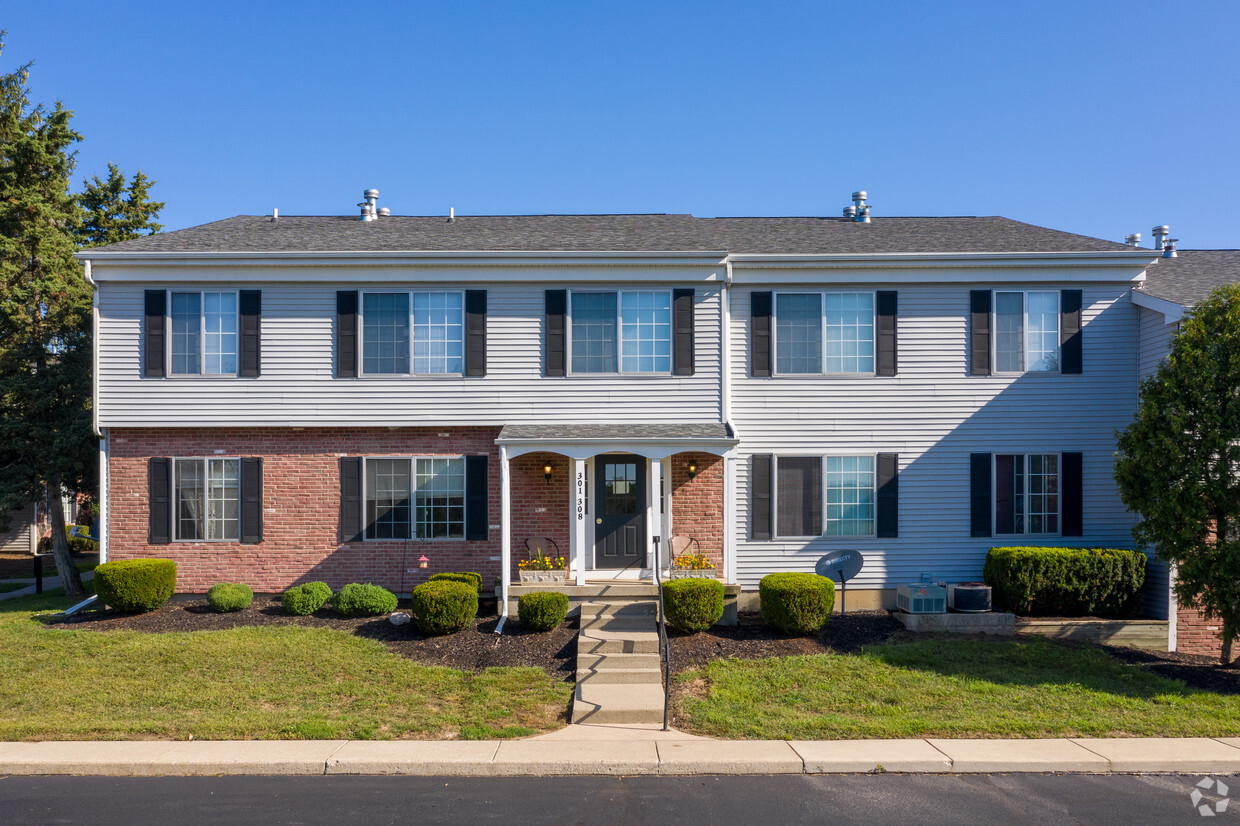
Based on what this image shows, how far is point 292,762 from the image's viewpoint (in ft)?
25.3

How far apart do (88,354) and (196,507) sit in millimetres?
6700

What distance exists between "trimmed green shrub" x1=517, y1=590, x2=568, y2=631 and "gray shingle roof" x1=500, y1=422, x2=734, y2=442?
2.57 metres

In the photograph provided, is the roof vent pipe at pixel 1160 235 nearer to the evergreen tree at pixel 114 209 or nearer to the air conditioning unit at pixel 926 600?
the air conditioning unit at pixel 926 600

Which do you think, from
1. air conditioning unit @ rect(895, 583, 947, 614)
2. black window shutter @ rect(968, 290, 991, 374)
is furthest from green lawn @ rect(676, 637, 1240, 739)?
black window shutter @ rect(968, 290, 991, 374)

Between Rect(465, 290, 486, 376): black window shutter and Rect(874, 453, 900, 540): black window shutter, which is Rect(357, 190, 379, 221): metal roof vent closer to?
Rect(465, 290, 486, 376): black window shutter

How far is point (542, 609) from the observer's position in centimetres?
1180

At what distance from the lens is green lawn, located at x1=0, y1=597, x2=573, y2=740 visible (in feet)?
28.5

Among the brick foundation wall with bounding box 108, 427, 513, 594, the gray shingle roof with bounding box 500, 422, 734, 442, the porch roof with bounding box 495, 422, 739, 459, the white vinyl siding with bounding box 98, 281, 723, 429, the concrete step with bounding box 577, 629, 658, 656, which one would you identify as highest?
the white vinyl siding with bounding box 98, 281, 723, 429

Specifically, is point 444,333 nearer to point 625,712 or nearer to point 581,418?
point 581,418

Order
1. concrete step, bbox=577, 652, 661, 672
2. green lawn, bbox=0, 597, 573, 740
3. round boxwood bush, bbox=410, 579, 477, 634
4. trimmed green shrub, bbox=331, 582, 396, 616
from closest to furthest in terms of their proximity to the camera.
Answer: green lawn, bbox=0, 597, 573, 740 < concrete step, bbox=577, 652, 661, 672 < round boxwood bush, bbox=410, 579, 477, 634 < trimmed green shrub, bbox=331, 582, 396, 616

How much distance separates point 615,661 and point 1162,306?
440 inches

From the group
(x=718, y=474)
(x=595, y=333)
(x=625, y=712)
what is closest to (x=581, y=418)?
(x=595, y=333)

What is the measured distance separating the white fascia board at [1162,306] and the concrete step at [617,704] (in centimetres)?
1073

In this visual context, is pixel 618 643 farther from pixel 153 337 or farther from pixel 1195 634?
pixel 1195 634
